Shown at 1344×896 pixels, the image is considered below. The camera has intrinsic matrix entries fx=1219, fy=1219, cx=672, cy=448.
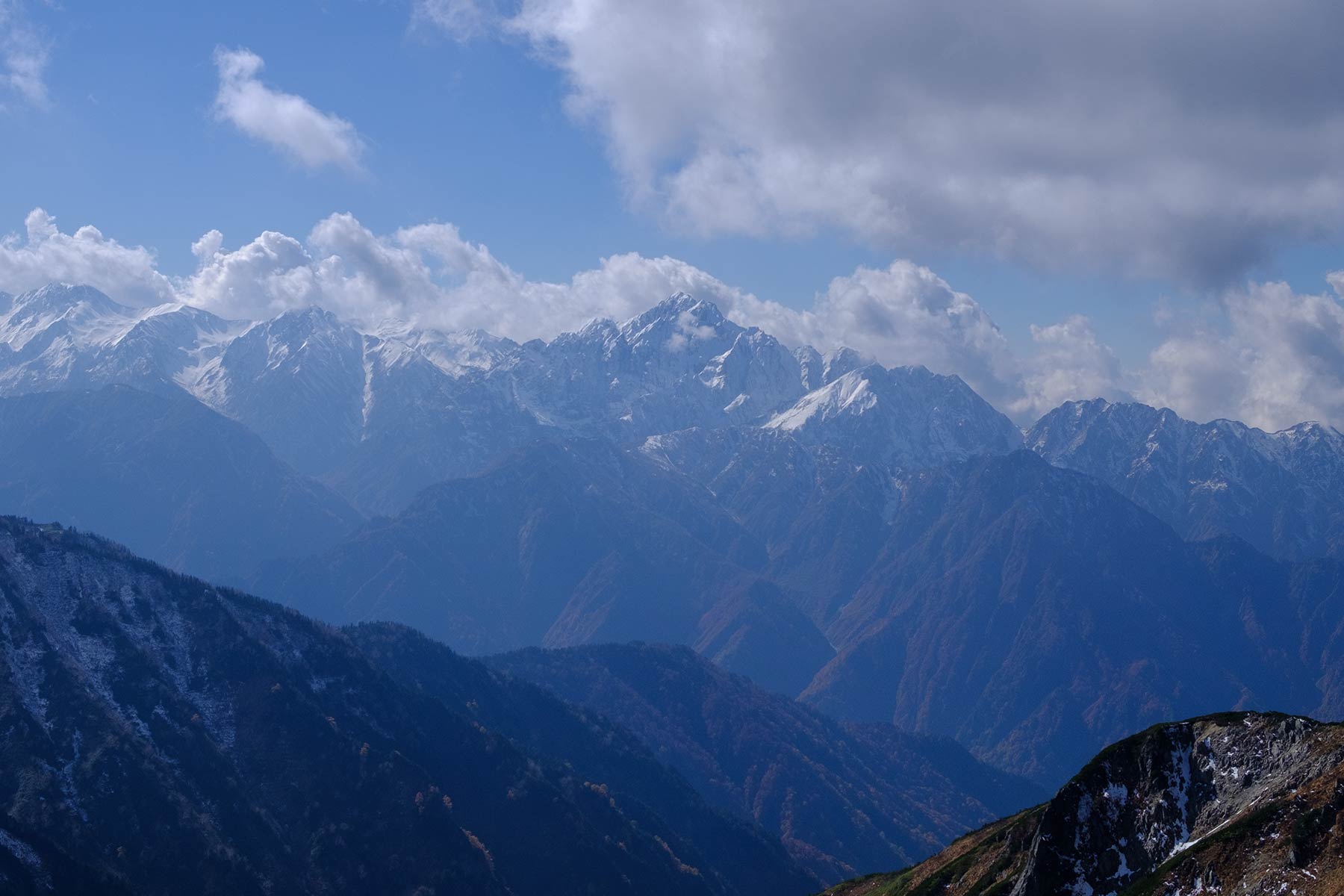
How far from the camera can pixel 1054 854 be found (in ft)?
314

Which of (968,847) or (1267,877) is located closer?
(1267,877)

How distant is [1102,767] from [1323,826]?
21.2m

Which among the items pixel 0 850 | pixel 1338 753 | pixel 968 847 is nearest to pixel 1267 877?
pixel 1338 753

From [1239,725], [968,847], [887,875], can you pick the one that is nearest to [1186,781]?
[1239,725]

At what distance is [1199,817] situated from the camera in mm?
90875

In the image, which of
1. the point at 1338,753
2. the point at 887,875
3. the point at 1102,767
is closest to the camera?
the point at 1338,753

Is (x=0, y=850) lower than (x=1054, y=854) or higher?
lower

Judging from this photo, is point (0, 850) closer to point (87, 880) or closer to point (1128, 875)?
point (87, 880)

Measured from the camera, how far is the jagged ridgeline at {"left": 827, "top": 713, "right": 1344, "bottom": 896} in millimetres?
78812

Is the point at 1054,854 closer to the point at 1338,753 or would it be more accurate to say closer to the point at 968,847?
the point at 1338,753

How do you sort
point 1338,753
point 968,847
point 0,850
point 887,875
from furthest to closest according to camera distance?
1. point 0,850
2. point 887,875
3. point 968,847
4. point 1338,753

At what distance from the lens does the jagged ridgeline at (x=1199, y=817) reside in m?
78.8

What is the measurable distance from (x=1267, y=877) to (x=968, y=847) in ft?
186

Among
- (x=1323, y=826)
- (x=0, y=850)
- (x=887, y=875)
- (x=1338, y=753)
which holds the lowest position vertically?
(x=0, y=850)
